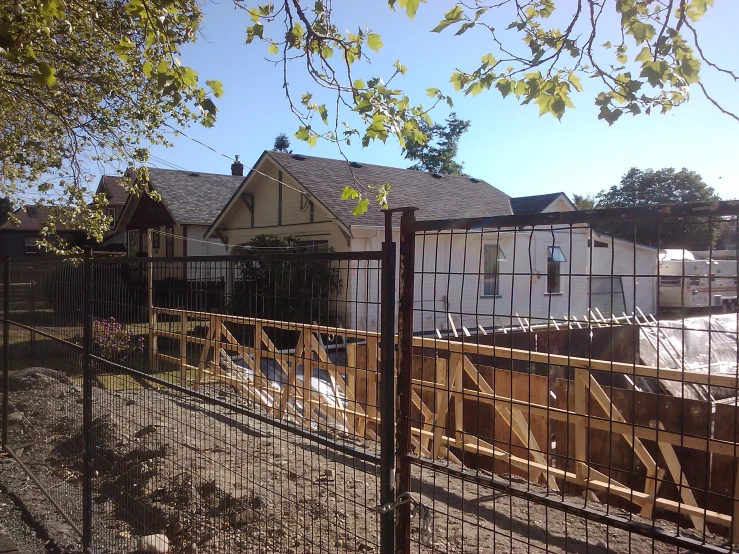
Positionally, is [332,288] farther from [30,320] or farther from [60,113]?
[60,113]

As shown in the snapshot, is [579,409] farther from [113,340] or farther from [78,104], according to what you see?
[78,104]

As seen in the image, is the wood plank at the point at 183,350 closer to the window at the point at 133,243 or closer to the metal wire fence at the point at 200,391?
the metal wire fence at the point at 200,391

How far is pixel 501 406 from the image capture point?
188 inches

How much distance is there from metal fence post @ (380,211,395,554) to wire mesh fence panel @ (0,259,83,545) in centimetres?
348

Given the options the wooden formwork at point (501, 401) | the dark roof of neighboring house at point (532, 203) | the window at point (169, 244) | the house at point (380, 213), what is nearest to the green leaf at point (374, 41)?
the wooden formwork at point (501, 401)

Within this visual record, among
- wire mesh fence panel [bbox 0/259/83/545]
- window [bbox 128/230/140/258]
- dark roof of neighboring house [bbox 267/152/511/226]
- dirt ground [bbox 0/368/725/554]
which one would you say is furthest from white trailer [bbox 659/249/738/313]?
window [bbox 128/230/140/258]

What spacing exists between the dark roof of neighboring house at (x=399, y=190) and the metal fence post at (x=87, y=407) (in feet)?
36.7

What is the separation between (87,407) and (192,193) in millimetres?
22123

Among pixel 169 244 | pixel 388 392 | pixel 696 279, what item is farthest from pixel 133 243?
pixel 696 279

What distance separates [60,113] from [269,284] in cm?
718

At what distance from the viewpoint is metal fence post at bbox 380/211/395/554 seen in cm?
222

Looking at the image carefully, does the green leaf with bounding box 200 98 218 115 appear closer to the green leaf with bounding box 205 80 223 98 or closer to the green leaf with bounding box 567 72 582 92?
the green leaf with bounding box 205 80 223 98

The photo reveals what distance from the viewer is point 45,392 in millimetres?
6500

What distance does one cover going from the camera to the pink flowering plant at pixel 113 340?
4.22 metres
